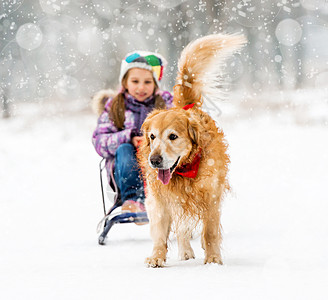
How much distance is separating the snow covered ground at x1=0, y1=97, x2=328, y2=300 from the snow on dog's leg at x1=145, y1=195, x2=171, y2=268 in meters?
0.11

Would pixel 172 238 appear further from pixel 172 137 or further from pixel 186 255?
pixel 172 137

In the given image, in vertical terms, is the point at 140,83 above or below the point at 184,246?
above

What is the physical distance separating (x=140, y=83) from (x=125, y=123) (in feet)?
→ 1.12

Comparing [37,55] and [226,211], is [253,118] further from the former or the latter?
[37,55]

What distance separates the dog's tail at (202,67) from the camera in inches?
118

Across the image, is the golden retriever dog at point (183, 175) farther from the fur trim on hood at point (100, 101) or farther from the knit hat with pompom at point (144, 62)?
the fur trim on hood at point (100, 101)

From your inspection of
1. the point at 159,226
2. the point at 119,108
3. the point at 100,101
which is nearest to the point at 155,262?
the point at 159,226

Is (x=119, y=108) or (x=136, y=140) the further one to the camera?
(x=119, y=108)

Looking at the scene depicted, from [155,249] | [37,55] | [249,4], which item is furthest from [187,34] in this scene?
[155,249]

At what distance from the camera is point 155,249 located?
2.53 metres

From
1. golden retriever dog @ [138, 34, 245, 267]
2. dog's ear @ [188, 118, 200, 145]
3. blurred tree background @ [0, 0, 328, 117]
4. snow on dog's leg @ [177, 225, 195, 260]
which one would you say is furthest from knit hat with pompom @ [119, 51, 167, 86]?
blurred tree background @ [0, 0, 328, 117]

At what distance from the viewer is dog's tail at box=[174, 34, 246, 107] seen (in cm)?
301

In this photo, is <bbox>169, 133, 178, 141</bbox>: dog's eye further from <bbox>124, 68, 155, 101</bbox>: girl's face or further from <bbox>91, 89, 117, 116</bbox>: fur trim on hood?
<bbox>91, 89, 117, 116</bbox>: fur trim on hood

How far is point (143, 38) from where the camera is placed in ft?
48.4
